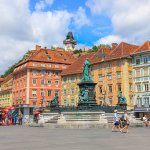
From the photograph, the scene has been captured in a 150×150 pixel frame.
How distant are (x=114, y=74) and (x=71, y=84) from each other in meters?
13.5

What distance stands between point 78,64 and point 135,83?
62.1ft

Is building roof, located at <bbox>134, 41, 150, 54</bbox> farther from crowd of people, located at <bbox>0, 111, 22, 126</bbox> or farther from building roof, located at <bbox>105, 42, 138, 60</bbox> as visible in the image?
crowd of people, located at <bbox>0, 111, 22, 126</bbox>

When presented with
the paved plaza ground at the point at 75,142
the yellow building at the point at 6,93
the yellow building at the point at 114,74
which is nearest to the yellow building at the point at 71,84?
the yellow building at the point at 114,74

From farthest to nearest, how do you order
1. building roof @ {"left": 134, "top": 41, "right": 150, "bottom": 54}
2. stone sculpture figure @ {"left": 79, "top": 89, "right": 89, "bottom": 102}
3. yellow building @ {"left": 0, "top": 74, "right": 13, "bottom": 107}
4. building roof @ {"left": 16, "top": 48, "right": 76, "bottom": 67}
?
1. yellow building @ {"left": 0, "top": 74, "right": 13, "bottom": 107}
2. building roof @ {"left": 16, "top": 48, "right": 76, "bottom": 67}
3. building roof @ {"left": 134, "top": 41, "right": 150, "bottom": 54}
4. stone sculpture figure @ {"left": 79, "top": 89, "right": 89, "bottom": 102}

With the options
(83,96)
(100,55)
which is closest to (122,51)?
(100,55)

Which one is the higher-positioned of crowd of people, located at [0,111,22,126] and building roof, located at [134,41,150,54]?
building roof, located at [134,41,150,54]

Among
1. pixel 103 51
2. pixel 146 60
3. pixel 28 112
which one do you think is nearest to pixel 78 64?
→ pixel 103 51

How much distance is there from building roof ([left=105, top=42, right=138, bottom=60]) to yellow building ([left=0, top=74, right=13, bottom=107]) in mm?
37940

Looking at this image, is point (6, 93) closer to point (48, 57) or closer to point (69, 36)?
point (48, 57)

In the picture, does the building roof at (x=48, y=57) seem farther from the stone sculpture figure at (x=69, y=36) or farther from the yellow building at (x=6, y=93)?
the stone sculpture figure at (x=69, y=36)

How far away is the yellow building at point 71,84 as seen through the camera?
75494 millimetres

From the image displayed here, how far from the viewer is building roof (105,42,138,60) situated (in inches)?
2633

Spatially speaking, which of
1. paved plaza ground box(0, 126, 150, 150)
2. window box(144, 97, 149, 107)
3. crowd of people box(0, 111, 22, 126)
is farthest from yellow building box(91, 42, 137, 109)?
paved plaza ground box(0, 126, 150, 150)

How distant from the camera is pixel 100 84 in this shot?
230ft
